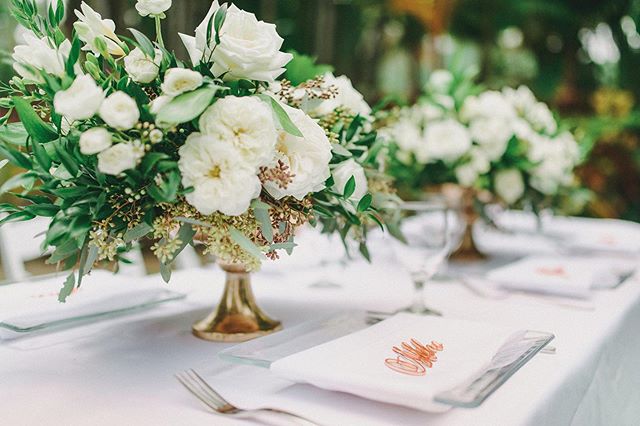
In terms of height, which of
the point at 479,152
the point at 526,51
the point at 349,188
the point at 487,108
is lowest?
the point at 349,188

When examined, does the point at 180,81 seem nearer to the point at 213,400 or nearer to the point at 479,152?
the point at 213,400

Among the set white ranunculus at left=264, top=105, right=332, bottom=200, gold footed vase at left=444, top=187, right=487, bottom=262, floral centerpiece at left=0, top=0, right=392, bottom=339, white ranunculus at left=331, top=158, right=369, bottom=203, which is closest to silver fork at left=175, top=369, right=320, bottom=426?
floral centerpiece at left=0, top=0, right=392, bottom=339

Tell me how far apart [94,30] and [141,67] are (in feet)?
0.31

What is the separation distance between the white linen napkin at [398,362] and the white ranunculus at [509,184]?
92 cm

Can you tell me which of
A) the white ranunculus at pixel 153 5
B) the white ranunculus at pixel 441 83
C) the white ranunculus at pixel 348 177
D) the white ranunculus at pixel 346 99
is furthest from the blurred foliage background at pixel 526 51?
the white ranunculus at pixel 153 5

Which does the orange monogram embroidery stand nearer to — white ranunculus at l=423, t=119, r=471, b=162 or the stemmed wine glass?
the stemmed wine glass

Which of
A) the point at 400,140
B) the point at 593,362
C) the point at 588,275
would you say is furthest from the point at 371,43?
the point at 593,362

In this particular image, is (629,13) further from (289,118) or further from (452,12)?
(289,118)

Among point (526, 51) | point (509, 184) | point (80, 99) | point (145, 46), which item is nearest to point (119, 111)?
point (80, 99)

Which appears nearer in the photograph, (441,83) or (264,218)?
(264,218)

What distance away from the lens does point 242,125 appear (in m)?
0.85

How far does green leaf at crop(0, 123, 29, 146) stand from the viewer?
2.97 feet

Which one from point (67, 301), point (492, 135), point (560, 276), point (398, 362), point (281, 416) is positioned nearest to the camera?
point (281, 416)

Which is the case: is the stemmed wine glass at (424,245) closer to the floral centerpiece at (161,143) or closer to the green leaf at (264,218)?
the floral centerpiece at (161,143)
